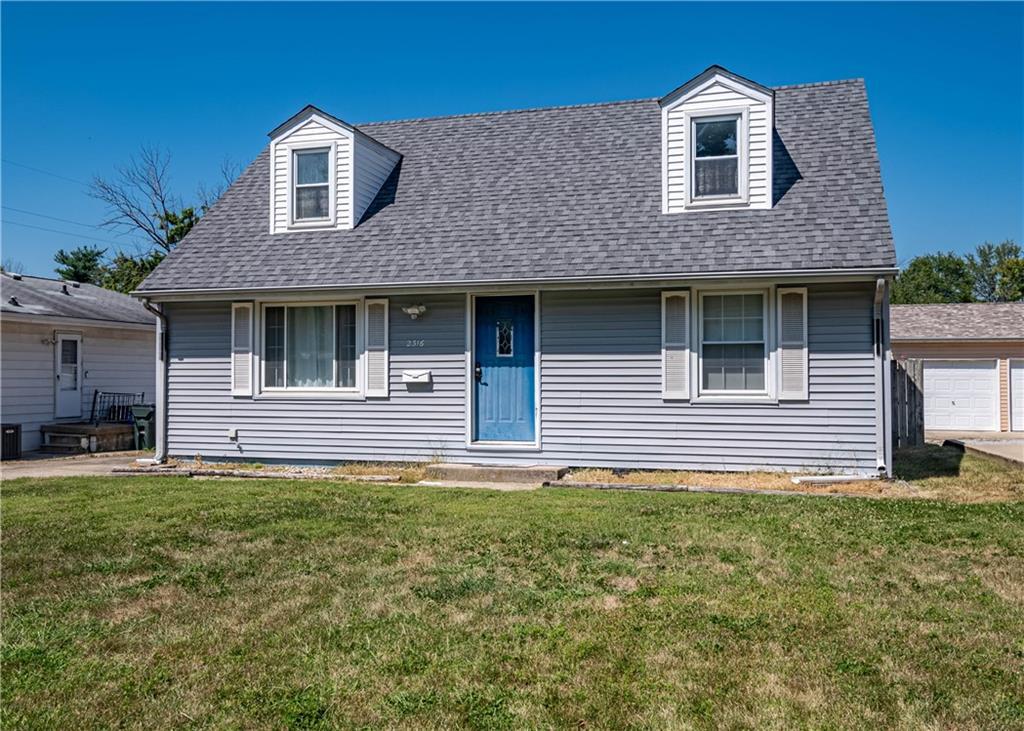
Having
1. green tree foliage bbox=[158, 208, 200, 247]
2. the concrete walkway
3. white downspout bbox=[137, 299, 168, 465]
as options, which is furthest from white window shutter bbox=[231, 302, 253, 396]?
green tree foliage bbox=[158, 208, 200, 247]

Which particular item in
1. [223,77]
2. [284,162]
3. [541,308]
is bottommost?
[541,308]

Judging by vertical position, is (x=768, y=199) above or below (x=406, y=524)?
above

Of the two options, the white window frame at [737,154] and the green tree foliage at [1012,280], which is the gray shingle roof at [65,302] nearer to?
the white window frame at [737,154]

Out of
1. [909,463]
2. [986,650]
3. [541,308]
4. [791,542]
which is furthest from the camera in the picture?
[909,463]

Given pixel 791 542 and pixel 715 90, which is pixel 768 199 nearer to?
pixel 715 90

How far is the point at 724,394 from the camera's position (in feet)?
33.8

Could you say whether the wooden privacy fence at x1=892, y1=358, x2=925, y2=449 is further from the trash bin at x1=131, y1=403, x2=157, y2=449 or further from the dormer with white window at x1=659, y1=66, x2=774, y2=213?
the trash bin at x1=131, y1=403, x2=157, y2=449

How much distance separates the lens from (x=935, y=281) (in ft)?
181

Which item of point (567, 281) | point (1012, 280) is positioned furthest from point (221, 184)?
point (1012, 280)

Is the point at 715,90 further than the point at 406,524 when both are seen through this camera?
Yes

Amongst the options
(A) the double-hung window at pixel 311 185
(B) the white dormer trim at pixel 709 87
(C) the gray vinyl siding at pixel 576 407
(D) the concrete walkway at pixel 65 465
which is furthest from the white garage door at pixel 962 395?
(D) the concrete walkway at pixel 65 465

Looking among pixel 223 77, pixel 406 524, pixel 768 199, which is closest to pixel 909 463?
pixel 768 199

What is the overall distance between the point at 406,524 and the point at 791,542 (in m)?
3.27

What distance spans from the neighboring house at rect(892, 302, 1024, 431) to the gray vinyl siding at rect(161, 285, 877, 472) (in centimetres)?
1240
